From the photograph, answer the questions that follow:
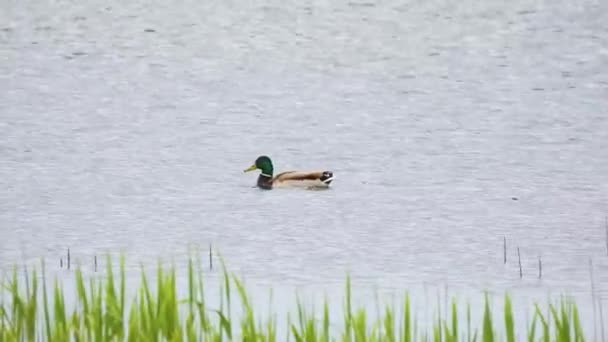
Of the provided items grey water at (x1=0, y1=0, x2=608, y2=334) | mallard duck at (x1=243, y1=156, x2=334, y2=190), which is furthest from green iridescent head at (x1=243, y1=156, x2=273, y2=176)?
grey water at (x1=0, y1=0, x2=608, y2=334)

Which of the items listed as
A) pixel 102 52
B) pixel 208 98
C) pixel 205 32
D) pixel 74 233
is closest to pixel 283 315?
pixel 74 233

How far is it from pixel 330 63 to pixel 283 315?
12.1 metres

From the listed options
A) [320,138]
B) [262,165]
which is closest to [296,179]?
[262,165]

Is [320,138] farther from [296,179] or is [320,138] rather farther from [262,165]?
[296,179]

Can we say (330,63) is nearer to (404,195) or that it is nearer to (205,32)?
(205,32)

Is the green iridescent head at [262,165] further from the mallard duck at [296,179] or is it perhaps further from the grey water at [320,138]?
the grey water at [320,138]

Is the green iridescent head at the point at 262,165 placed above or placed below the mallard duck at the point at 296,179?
above

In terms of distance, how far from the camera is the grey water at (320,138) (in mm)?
10953

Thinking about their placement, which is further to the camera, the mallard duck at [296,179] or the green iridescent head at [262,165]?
the green iridescent head at [262,165]

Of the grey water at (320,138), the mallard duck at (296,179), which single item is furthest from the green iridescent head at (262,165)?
the grey water at (320,138)

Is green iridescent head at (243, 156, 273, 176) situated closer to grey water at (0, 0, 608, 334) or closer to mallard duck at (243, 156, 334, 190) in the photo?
mallard duck at (243, 156, 334, 190)

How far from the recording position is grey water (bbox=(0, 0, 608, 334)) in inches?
431

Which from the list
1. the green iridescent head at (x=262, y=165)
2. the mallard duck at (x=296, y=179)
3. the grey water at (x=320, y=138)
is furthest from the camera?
the green iridescent head at (x=262, y=165)

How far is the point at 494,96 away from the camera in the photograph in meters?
18.1
